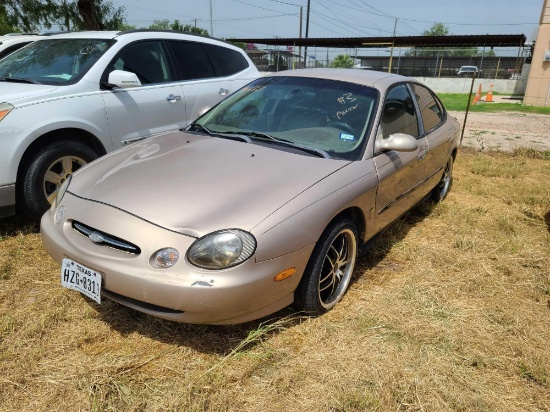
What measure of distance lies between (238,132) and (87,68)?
6.08 ft

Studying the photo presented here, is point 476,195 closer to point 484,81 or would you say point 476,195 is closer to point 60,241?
point 60,241

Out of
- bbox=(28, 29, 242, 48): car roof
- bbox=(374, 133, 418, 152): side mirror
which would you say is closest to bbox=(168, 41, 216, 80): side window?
bbox=(28, 29, 242, 48): car roof

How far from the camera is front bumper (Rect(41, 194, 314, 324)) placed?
2023 millimetres

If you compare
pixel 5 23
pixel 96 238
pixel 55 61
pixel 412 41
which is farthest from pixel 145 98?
pixel 412 41

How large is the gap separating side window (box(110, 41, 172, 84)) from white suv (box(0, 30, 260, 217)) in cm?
1

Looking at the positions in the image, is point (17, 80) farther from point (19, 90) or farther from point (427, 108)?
point (427, 108)

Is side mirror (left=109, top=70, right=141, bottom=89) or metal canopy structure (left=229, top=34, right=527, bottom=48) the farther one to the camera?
metal canopy structure (left=229, top=34, right=527, bottom=48)

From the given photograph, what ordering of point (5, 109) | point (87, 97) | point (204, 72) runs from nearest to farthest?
point (5, 109)
point (87, 97)
point (204, 72)

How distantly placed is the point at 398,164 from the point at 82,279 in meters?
2.28

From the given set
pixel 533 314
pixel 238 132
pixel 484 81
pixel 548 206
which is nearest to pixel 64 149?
pixel 238 132

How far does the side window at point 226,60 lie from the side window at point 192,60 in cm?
11

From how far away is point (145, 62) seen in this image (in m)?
4.54

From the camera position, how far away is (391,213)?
339 centimetres

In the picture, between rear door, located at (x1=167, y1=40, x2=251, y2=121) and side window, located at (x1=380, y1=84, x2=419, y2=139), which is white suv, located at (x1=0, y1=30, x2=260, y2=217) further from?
side window, located at (x1=380, y1=84, x2=419, y2=139)
